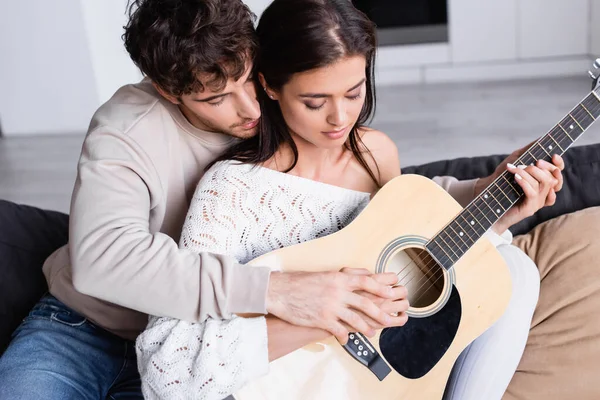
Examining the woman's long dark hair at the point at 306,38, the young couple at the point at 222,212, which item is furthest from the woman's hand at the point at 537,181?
the woman's long dark hair at the point at 306,38

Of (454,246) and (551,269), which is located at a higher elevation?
(454,246)

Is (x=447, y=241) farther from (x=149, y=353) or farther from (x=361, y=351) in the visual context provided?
(x=149, y=353)

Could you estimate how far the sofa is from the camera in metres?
1.47

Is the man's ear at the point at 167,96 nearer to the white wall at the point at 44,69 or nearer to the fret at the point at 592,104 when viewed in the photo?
the fret at the point at 592,104

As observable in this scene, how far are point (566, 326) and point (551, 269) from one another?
14cm

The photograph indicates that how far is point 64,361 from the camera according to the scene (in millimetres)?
1360

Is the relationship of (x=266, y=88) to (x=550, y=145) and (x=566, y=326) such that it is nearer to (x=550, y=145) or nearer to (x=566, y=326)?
(x=550, y=145)

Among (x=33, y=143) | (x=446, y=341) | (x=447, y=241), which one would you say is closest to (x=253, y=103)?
(x=447, y=241)

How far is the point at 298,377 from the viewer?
1190 millimetres

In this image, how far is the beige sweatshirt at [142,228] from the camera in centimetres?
115

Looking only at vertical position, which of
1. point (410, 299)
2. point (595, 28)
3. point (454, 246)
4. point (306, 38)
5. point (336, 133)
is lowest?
point (595, 28)

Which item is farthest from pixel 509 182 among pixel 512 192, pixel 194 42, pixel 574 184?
pixel 194 42

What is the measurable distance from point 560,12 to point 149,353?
3.97 m

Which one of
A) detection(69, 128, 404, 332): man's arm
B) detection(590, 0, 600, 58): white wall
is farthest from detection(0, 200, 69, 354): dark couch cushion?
detection(590, 0, 600, 58): white wall
